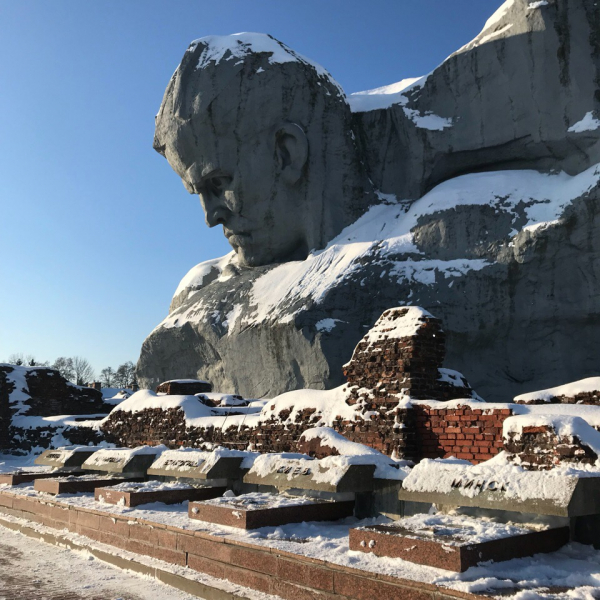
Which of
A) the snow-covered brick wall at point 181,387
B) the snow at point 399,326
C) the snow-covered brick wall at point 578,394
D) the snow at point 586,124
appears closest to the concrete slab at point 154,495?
the snow at point 399,326

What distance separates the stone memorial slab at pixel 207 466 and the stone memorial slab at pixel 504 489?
7.38 ft

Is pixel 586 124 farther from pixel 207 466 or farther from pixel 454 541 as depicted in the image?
pixel 454 541

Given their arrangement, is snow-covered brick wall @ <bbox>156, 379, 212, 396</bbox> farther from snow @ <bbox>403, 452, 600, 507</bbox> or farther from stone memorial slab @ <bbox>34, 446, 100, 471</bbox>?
snow @ <bbox>403, 452, 600, 507</bbox>

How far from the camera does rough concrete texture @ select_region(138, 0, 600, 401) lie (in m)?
16.4

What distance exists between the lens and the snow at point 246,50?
2081cm

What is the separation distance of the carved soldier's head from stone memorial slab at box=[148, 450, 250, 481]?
14.6 meters

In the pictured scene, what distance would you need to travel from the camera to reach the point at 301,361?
17812mm

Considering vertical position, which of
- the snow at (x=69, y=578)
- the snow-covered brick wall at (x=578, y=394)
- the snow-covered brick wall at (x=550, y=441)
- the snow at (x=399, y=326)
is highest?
the snow at (x=399, y=326)

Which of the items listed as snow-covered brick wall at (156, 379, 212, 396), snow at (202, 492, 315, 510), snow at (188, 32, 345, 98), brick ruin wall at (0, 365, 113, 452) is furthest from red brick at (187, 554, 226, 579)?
snow at (188, 32, 345, 98)

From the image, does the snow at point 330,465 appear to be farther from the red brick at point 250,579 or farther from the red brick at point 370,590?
the red brick at point 370,590

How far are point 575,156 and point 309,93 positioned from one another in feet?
28.1

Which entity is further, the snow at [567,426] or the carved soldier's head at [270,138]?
the carved soldier's head at [270,138]

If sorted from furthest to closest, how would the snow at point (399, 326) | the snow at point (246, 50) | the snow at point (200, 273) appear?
the snow at point (200, 273), the snow at point (246, 50), the snow at point (399, 326)

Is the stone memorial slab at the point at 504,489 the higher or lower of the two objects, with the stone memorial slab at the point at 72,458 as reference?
higher
